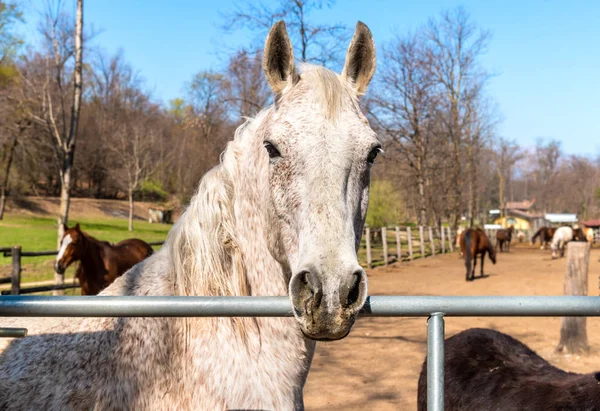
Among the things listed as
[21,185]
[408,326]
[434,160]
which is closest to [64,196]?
[408,326]

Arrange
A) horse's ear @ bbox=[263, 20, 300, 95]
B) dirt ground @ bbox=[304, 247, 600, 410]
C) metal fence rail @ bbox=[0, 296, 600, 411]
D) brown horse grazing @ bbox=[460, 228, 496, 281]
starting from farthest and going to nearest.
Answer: brown horse grazing @ bbox=[460, 228, 496, 281] → dirt ground @ bbox=[304, 247, 600, 410] → horse's ear @ bbox=[263, 20, 300, 95] → metal fence rail @ bbox=[0, 296, 600, 411]

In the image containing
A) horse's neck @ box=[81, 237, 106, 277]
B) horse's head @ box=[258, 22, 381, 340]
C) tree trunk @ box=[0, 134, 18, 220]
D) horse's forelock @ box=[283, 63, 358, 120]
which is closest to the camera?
horse's head @ box=[258, 22, 381, 340]

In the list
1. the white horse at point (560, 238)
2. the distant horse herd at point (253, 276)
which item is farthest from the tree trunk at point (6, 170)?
the distant horse herd at point (253, 276)

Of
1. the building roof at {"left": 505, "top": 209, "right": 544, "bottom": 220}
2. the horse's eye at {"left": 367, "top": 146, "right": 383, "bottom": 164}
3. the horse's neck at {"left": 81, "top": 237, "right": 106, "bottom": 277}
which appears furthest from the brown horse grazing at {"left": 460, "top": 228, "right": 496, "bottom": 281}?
the building roof at {"left": 505, "top": 209, "right": 544, "bottom": 220}

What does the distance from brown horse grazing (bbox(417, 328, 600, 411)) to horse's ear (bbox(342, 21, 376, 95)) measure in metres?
1.83

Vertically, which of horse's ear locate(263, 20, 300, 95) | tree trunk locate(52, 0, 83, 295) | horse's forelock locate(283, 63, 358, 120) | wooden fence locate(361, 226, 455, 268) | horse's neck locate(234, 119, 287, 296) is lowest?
wooden fence locate(361, 226, 455, 268)

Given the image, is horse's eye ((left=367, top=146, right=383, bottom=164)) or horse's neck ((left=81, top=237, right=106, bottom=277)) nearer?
horse's eye ((left=367, top=146, right=383, bottom=164))

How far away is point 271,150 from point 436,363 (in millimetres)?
921

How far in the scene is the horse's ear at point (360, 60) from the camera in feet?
6.57

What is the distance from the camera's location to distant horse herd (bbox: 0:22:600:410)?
5.11 ft

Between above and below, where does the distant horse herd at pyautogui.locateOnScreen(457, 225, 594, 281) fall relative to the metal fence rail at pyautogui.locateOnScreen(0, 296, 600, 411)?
below

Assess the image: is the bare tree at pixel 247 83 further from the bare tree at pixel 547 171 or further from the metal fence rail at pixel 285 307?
the bare tree at pixel 547 171

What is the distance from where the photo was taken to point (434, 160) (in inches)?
1231

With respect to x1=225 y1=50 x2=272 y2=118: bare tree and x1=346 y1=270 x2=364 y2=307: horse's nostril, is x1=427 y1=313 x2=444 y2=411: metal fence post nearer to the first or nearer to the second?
x1=346 y1=270 x2=364 y2=307: horse's nostril
